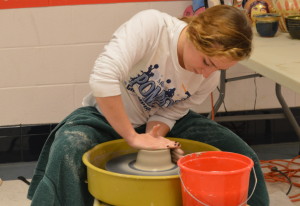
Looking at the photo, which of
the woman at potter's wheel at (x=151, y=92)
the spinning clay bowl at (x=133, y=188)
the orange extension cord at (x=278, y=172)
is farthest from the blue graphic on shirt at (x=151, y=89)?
the orange extension cord at (x=278, y=172)

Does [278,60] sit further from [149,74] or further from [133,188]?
[133,188]

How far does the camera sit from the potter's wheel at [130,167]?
4.89ft

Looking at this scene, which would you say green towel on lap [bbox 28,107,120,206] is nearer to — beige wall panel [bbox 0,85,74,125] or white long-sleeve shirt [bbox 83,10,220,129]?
white long-sleeve shirt [bbox 83,10,220,129]

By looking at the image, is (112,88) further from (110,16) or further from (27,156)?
(27,156)

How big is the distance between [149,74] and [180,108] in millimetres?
220

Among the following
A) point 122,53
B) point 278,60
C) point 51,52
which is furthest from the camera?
point 51,52

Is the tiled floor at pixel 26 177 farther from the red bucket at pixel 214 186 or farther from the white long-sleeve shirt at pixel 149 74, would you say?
the red bucket at pixel 214 186

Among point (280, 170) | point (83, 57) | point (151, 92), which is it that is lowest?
point (280, 170)

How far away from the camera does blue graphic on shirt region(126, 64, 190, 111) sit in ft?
5.61

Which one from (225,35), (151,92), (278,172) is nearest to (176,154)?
(151,92)

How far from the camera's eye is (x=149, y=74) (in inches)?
67.2

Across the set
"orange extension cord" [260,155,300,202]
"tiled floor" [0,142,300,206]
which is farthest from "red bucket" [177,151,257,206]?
"orange extension cord" [260,155,300,202]

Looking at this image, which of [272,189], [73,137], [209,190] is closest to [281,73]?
[209,190]

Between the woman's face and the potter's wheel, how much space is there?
0.31 meters
